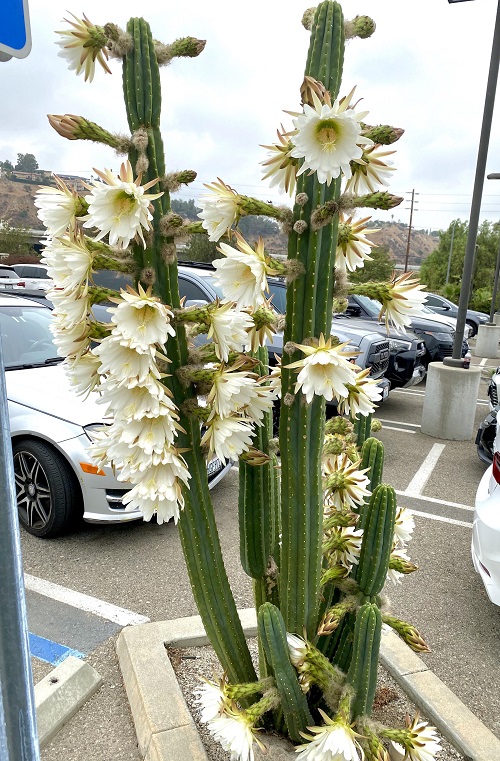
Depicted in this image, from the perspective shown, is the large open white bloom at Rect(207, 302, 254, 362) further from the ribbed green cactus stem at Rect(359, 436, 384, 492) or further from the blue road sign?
the ribbed green cactus stem at Rect(359, 436, 384, 492)

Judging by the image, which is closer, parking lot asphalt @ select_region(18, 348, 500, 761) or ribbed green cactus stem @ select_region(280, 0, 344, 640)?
ribbed green cactus stem @ select_region(280, 0, 344, 640)

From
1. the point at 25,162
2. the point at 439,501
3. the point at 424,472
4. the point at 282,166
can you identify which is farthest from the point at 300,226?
the point at 25,162

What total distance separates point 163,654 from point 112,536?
1.87m

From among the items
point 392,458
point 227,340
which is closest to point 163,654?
point 227,340

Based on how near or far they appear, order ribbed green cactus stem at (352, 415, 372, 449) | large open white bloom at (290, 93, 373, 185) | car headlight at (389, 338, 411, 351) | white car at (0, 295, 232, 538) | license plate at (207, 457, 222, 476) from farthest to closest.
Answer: car headlight at (389, 338, 411, 351) < license plate at (207, 457, 222, 476) < white car at (0, 295, 232, 538) < ribbed green cactus stem at (352, 415, 372, 449) < large open white bloom at (290, 93, 373, 185)

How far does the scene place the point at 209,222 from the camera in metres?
1.67

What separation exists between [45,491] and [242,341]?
3.21m

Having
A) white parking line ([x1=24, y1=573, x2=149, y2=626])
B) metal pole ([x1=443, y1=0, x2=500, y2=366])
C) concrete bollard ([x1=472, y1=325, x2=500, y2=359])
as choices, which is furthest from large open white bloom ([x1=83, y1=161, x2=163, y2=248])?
concrete bollard ([x1=472, y1=325, x2=500, y2=359])

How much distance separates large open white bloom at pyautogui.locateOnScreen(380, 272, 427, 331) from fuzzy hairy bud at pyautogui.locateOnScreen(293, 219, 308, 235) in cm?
31

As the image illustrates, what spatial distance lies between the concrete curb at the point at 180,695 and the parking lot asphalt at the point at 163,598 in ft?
0.49

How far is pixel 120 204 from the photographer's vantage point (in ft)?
4.94

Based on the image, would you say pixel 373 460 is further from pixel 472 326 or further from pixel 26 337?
pixel 472 326

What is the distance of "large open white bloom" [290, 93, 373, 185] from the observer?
1387mm

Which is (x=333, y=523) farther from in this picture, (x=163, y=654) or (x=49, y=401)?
(x=49, y=401)
